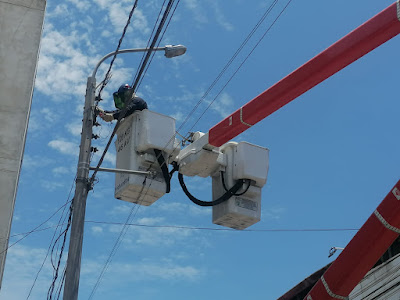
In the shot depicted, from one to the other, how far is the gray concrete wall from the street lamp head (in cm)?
638

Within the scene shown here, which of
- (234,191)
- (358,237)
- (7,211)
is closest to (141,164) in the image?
(234,191)

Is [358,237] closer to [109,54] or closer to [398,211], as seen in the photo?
[398,211]

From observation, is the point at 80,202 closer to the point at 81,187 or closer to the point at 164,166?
the point at 81,187

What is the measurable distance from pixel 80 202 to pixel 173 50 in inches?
123

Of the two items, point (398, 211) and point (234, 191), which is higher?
point (234, 191)

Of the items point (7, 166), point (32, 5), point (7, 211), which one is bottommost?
point (7, 211)

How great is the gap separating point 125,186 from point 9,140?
223 inches

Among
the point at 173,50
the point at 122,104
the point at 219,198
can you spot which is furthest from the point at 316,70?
the point at 122,104

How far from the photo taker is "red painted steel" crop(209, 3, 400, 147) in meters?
8.75

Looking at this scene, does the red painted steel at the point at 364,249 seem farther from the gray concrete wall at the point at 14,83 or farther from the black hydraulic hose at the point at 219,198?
the gray concrete wall at the point at 14,83

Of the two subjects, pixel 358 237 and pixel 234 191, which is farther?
pixel 234 191

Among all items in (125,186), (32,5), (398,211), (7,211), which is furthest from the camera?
(32,5)

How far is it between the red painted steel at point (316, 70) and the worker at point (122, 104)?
1.68 m

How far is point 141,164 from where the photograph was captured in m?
12.4
